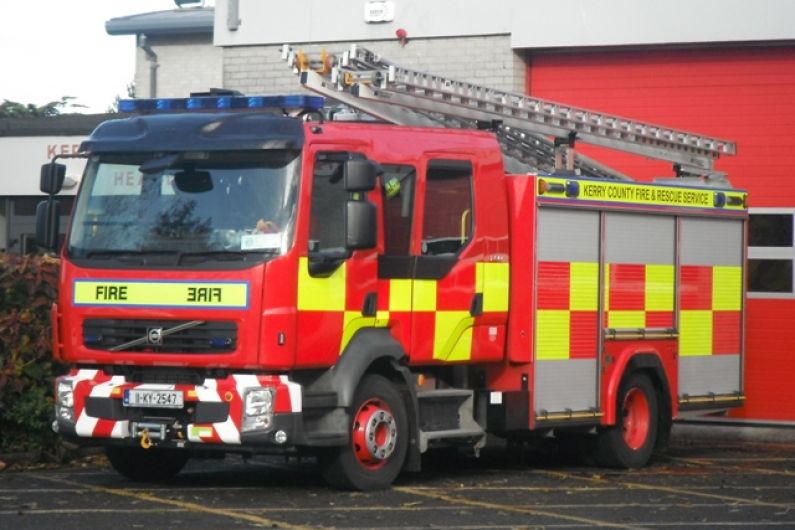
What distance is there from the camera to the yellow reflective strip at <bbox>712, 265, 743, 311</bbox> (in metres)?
16.1

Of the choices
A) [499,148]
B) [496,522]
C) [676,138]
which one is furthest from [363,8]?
[496,522]

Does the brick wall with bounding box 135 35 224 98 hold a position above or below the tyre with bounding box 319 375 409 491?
above

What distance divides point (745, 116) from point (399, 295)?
769 centimetres

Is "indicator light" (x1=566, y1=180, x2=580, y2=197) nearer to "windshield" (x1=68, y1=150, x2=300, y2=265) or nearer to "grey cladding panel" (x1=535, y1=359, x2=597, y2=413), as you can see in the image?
"grey cladding panel" (x1=535, y1=359, x2=597, y2=413)

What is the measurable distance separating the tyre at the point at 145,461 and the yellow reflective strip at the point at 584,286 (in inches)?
133

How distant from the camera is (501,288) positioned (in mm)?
13812

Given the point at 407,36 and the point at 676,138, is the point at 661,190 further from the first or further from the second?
the point at 407,36

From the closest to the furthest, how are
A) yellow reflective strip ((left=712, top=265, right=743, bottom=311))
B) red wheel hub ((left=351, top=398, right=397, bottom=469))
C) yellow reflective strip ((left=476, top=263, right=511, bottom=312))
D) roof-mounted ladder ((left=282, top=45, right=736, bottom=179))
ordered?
red wheel hub ((left=351, top=398, right=397, bottom=469))
yellow reflective strip ((left=476, top=263, right=511, bottom=312))
roof-mounted ladder ((left=282, top=45, right=736, bottom=179))
yellow reflective strip ((left=712, top=265, right=743, bottom=311))

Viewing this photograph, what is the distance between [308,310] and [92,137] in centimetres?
219

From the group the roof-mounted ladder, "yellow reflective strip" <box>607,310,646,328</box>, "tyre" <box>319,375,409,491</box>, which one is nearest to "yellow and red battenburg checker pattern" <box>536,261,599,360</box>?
"yellow reflective strip" <box>607,310,646,328</box>

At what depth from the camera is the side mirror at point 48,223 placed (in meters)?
12.9

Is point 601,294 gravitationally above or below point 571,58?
below

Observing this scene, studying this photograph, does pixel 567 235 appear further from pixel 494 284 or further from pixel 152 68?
pixel 152 68

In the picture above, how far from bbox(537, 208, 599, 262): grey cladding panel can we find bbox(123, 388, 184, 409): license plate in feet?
11.1
